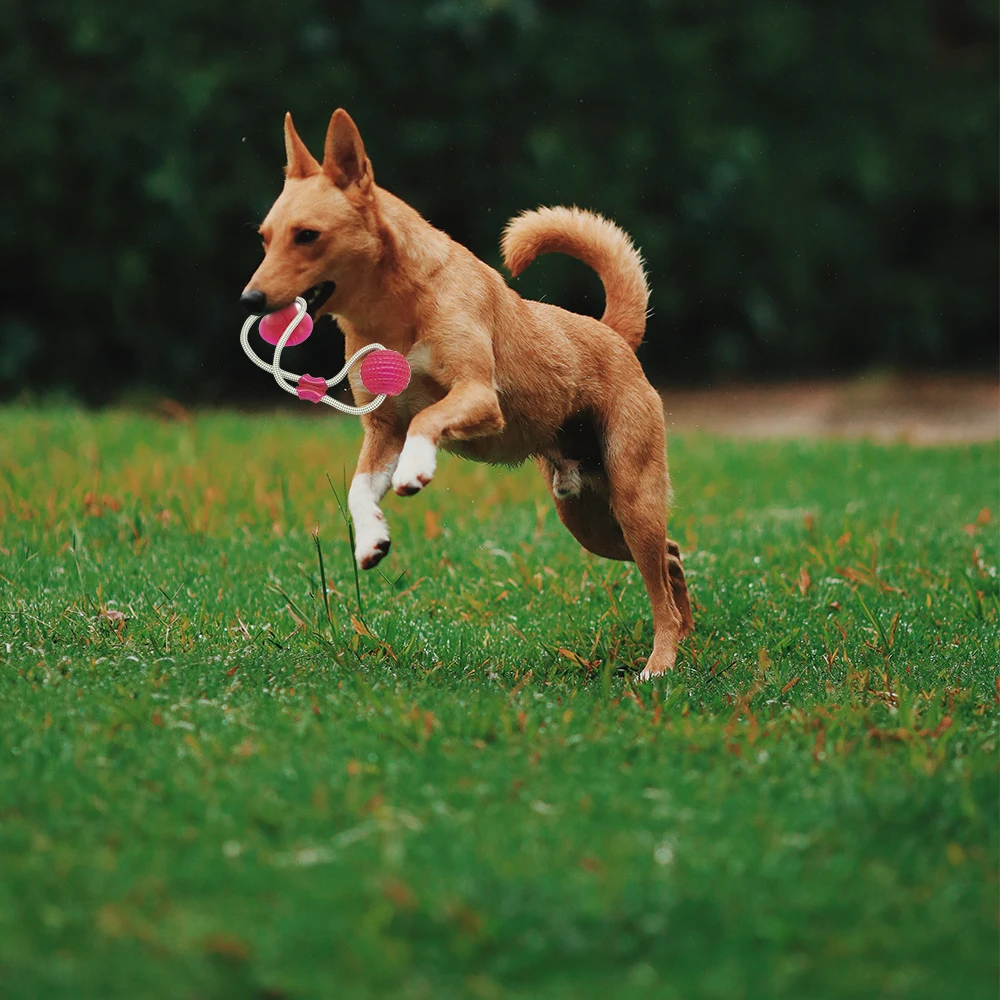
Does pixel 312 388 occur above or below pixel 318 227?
below

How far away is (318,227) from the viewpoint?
3.68 m

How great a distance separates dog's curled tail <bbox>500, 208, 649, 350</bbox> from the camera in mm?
4512

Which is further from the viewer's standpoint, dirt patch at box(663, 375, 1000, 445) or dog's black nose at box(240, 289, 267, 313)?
dirt patch at box(663, 375, 1000, 445)

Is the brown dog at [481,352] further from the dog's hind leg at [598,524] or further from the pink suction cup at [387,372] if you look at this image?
the pink suction cup at [387,372]

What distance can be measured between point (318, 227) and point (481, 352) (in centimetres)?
60

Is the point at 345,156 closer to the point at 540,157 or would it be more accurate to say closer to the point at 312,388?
the point at 312,388

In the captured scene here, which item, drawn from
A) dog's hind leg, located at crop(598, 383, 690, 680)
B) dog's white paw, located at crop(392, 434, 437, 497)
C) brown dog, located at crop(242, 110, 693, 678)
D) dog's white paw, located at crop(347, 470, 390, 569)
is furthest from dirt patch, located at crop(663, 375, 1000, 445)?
dog's white paw, located at crop(392, 434, 437, 497)

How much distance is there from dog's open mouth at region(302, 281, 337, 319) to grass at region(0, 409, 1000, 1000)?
107 centimetres

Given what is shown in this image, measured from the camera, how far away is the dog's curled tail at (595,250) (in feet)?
14.8

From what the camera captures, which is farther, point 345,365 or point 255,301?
point 345,365

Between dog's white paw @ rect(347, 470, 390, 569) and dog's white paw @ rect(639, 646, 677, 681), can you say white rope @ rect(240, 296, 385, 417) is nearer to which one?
dog's white paw @ rect(347, 470, 390, 569)

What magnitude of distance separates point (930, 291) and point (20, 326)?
9407mm

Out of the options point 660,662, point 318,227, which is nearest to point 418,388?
point 318,227

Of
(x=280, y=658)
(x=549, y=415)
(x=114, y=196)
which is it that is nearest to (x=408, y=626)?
(x=280, y=658)
